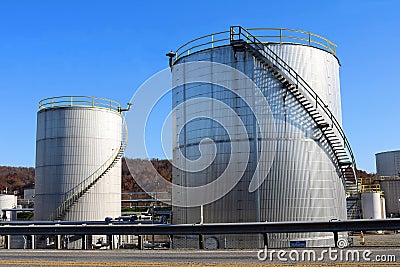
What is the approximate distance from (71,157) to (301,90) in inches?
615

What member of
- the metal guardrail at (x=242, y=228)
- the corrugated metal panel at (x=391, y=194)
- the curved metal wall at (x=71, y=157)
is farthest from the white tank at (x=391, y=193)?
the metal guardrail at (x=242, y=228)

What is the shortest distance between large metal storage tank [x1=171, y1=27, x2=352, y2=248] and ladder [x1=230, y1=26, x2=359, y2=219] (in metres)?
0.22

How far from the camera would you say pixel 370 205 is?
3086 centimetres

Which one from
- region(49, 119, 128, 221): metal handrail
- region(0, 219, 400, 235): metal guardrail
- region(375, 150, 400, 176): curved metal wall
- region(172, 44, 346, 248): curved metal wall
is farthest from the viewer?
region(375, 150, 400, 176): curved metal wall

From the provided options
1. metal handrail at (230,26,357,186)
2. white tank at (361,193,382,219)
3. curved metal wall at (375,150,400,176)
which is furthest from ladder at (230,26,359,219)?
curved metal wall at (375,150,400,176)

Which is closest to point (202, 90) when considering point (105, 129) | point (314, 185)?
point (314, 185)

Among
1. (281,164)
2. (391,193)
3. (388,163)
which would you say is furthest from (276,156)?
(388,163)

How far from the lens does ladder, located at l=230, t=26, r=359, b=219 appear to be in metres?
20.3

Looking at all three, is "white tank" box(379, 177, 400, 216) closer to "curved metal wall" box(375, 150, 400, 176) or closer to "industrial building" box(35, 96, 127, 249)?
"curved metal wall" box(375, 150, 400, 176)

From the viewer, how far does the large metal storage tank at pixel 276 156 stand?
19.6 meters

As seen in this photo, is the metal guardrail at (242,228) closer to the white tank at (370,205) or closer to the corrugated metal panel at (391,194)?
the white tank at (370,205)

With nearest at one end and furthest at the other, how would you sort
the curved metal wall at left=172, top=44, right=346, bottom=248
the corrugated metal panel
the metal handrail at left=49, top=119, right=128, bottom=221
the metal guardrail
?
the metal guardrail, the curved metal wall at left=172, top=44, right=346, bottom=248, the metal handrail at left=49, top=119, right=128, bottom=221, the corrugated metal panel

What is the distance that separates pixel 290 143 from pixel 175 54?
850 centimetres

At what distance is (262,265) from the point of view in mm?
10625
